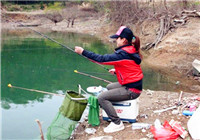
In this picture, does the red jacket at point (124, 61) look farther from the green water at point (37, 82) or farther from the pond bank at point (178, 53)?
the pond bank at point (178, 53)

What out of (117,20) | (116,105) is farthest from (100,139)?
(117,20)

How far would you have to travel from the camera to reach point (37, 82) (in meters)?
8.01

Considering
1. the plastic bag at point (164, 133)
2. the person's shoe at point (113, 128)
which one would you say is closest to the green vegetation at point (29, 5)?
the person's shoe at point (113, 128)

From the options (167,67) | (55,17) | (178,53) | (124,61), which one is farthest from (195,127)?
(55,17)

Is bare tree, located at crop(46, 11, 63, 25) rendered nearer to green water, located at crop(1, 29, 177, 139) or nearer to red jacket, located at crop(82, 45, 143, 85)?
green water, located at crop(1, 29, 177, 139)

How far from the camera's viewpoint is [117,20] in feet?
63.9

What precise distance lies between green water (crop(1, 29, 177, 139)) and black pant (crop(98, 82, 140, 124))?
61.0 inches

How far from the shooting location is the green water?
5125 millimetres

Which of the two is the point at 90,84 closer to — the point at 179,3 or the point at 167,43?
the point at 167,43

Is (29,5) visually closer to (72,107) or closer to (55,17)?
(55,17)

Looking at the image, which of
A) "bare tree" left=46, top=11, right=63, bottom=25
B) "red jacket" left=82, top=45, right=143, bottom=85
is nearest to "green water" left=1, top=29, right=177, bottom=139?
"red jacket" left=82, top=45, right=143, bottom=85

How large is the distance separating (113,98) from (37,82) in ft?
15.9

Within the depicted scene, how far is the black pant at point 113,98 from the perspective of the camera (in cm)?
363

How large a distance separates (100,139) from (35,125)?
75.1 inches
